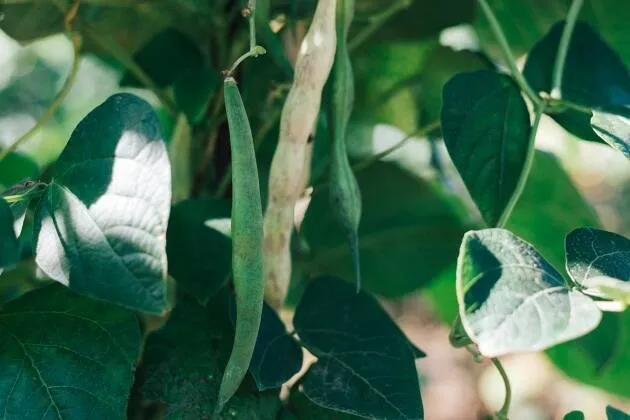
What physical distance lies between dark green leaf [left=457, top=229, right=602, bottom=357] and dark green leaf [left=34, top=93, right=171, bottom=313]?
0.44 feet

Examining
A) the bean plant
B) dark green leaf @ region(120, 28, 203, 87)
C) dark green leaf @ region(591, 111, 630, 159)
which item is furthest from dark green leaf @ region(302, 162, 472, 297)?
dark green leaf @ region(591, 111, 630, 159)

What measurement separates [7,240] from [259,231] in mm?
114

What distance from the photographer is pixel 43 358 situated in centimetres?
44

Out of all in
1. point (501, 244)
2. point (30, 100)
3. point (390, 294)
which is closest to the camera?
point (501, 244)

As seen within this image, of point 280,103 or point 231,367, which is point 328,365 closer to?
point 231,367

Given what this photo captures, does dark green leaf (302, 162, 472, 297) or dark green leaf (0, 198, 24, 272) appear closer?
dark green leaf (0, 198, 24, 272)

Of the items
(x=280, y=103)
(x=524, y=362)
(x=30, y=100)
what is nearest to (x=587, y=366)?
(x=280, y=103)

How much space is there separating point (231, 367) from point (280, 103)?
26cm

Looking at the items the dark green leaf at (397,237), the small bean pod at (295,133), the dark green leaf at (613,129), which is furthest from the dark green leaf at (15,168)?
the dark green leaf at (613,129)

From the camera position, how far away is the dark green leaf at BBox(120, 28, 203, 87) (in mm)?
652

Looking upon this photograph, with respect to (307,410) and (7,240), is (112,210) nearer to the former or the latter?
(7,240)

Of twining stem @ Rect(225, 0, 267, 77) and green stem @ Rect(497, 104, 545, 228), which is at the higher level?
twining stem @ Rect(225, 0, 267, 77)

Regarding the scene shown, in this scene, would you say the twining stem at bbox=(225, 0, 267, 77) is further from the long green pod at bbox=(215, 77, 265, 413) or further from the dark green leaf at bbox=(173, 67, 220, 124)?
Answer: the dark green leaf at bbox=(173, 67, 220, 124)

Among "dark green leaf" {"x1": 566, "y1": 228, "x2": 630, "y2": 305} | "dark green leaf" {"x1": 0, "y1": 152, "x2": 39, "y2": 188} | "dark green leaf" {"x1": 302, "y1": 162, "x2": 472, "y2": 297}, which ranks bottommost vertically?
"dark green leaf" {"x1": 302, "y1": 162, "x2": 472, "y2": 297}
